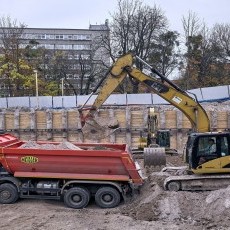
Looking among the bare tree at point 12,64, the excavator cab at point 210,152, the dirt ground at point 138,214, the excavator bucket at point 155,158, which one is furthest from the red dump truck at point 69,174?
the bare tree at point 12,64

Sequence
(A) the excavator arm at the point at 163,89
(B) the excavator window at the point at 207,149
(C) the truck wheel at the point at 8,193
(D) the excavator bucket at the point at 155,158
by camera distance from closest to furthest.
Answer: (C) the truck wheel at the point at 8,193 → (B) the excavator window at the point at 207,149 → (A) the excavator arm at the point at 163,89 → (D) the excavator bucket at the point at 155,158

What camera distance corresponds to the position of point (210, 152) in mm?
10828

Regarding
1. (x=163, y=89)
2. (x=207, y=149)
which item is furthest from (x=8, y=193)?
(x=163, y=89)

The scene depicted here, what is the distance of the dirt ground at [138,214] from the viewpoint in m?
8.31

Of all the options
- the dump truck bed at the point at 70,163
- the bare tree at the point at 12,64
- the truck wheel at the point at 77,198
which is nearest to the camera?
the dump truck bed at the point at 70,163

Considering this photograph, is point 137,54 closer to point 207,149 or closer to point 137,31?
point 137,31

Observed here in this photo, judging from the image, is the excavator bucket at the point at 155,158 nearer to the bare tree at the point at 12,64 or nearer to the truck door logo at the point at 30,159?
the truck door logo at the point at 30,159

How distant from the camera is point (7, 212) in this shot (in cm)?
945

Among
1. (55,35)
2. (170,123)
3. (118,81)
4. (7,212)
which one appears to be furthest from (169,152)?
(55,35)

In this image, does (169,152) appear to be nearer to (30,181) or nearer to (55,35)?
(30,181)

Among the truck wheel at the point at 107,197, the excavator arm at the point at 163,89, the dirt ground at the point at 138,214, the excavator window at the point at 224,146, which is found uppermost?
the excavator arm at the point at 163,89

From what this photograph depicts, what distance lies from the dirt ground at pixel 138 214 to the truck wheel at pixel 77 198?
0.57 feet

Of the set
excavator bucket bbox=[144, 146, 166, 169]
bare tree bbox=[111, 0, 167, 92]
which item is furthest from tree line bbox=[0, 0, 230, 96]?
excavator bucket bbox=[144, 146, 166, 169]

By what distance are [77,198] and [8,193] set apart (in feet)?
5.63
